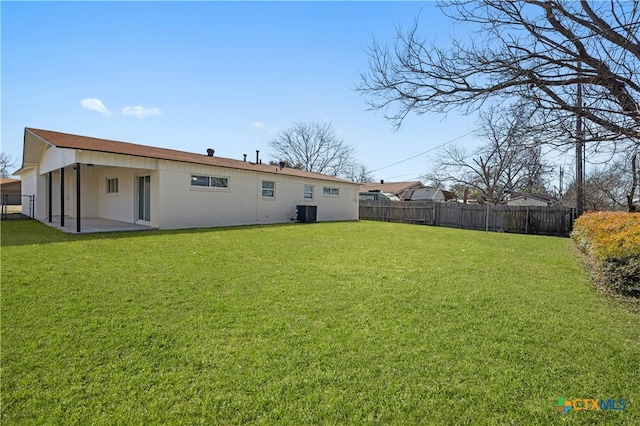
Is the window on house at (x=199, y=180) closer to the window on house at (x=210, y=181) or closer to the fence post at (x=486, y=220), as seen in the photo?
the window on house at (x=210, y=181)

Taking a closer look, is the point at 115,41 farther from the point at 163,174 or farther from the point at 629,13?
the point at 629,13

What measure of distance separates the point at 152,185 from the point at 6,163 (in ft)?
176

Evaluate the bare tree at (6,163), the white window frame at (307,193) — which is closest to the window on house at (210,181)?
the white window frame at (307,193)

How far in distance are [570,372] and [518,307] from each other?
1.66 meters

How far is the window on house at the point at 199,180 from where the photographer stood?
12.9 metres

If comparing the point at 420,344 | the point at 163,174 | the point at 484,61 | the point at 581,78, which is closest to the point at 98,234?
the point at 163,174

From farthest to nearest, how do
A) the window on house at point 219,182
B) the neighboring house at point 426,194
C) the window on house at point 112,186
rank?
the neighboring house at point 426,194 < the window on house at point 112,186 < the window on house at point 219,182

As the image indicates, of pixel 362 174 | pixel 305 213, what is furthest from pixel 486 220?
pixel 362 174

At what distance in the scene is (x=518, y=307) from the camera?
14.2 feet

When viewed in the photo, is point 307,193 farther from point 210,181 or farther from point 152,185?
point 152,185

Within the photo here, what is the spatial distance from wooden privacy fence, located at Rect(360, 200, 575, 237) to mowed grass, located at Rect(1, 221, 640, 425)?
13.1m

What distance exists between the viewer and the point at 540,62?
4.04 m

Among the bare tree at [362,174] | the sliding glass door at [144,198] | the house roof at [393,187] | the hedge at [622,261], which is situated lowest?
the hedge at [622,261]

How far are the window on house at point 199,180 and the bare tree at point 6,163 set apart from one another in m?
53.1
